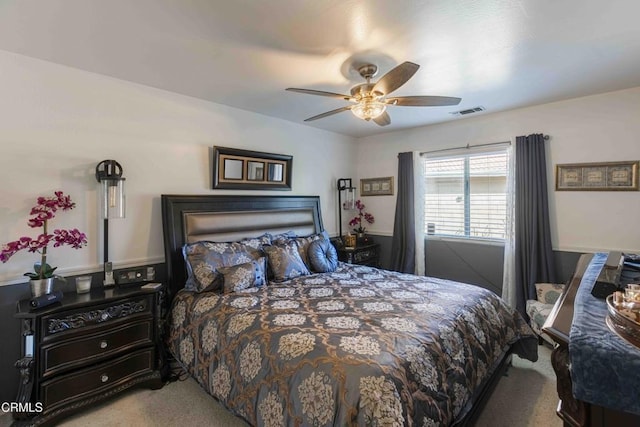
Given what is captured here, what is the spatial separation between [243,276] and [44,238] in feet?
4.82

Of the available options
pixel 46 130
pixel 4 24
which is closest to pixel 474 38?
pixel 4 24

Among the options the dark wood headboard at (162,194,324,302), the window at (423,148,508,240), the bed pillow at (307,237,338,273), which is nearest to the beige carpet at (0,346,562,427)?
the dark wood headboard at (162,194,324,302)

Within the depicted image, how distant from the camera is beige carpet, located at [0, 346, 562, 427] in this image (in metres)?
2.10

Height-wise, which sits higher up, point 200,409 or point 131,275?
point 131,275

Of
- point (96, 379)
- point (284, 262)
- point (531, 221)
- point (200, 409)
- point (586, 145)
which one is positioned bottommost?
point (200, 409)

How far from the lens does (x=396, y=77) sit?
6.58 feet

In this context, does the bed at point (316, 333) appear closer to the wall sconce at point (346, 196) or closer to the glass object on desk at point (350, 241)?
the glass object on desk at point (350, 241)

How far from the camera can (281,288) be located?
8.93 feet

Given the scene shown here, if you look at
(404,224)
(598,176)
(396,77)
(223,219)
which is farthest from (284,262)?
(598,176)

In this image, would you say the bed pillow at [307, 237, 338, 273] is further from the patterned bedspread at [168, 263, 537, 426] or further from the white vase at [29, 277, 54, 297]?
the white vase at [29, 277, 54, 297]

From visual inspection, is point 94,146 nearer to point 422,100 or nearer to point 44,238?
point 44,238

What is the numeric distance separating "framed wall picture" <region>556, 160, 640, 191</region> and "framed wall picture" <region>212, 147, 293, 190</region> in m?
3.25

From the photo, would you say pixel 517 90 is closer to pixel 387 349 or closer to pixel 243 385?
pixel 387 349

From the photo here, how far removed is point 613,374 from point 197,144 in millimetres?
3456
